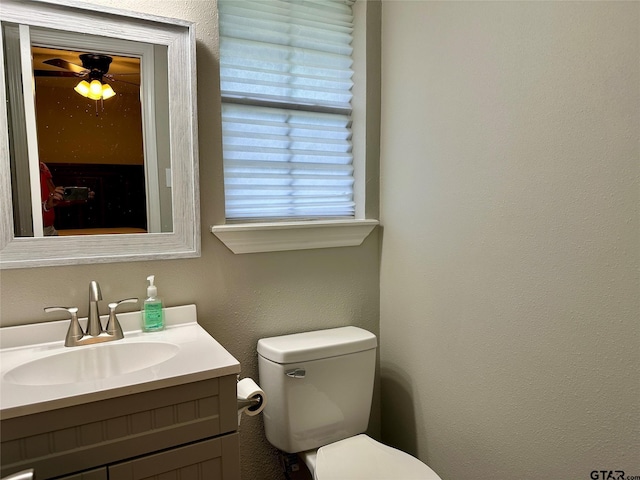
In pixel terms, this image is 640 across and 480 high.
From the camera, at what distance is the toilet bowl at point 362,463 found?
132 centimetres

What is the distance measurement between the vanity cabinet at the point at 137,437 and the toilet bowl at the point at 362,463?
1.32ft

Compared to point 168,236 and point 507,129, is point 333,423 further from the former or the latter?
point 507,129

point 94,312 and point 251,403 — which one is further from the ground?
point 94,312

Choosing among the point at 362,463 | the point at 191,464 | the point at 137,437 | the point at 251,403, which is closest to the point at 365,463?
the point at 362,463

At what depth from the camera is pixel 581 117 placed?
3.58ft

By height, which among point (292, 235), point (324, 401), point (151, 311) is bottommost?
point (324, 401)

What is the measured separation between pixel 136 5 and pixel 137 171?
0.51 meters

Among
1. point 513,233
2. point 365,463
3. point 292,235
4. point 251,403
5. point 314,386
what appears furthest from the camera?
point 292,235

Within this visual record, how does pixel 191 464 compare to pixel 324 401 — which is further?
pixel 324 401

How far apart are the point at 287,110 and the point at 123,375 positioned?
114cm

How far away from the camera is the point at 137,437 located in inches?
37.9

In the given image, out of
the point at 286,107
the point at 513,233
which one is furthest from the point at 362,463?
the point at 286,107

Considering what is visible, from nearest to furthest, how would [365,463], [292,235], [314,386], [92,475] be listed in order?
[92,475] < [365,463] < [314,386] < [292,235]

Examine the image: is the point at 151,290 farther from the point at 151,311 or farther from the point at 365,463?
the point at 365,463
